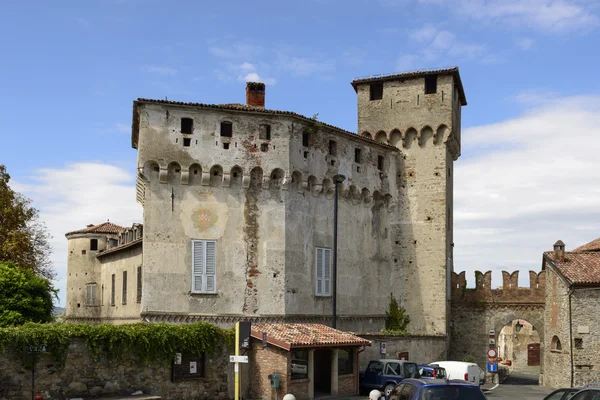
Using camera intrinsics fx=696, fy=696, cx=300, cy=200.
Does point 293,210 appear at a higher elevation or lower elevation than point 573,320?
higher

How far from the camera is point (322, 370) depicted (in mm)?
27672

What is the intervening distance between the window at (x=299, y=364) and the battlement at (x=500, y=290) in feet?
63.1

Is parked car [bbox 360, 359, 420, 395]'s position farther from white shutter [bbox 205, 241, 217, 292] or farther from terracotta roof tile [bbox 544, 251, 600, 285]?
terracotta roof tile [bbox 544, 251, 600, 285]

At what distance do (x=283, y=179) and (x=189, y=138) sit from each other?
4592mm

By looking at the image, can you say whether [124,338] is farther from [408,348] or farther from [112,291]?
[112,291]

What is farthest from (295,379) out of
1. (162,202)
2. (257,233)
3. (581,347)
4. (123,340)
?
(581,347)

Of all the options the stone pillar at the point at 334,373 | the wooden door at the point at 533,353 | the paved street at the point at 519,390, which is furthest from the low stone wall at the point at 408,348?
the wooden door at the point at 533,353

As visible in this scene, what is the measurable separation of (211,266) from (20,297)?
995 cm

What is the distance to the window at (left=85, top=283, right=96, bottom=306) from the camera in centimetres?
4853

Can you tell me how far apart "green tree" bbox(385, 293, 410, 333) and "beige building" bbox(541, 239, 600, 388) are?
7583mm

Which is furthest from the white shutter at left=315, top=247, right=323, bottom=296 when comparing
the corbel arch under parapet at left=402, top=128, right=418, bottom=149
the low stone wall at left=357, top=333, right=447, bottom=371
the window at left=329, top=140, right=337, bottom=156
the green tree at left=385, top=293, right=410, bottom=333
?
the corbel arch under parapet at left=402, top=128, right=418, bottom=149

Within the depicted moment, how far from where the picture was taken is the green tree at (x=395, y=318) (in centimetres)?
3731

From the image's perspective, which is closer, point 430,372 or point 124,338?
point 124,338

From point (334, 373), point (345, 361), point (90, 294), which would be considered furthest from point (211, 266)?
point (90, 294)
